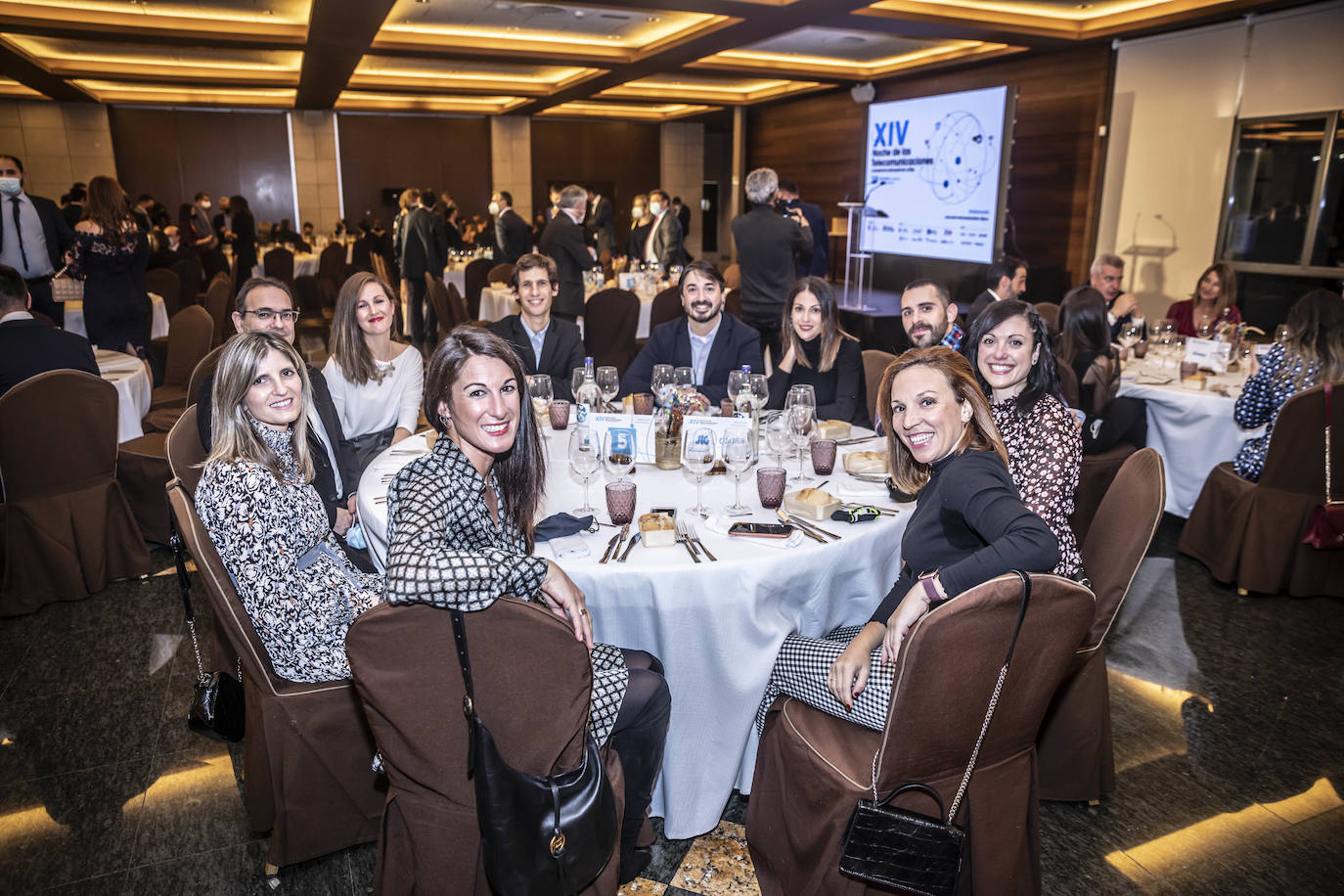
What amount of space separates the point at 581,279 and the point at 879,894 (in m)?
6.06

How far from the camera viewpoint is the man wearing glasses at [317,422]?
2.77 m

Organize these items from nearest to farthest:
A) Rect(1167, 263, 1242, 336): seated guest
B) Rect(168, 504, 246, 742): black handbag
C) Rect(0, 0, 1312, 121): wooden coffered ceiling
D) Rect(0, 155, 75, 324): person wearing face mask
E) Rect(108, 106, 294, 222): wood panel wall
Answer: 1. Rect(168, 504, 246, 742): black handbag
2. Rect(1167, 263, 1242, 336): seated guest
3. Rect(0, 155, 75, 324): person wearing face mask
4. Rect(0, 0, 1312, 121): wooden coffered ceiling
5. Rect(108, 106, 294, 222): wood panel wall

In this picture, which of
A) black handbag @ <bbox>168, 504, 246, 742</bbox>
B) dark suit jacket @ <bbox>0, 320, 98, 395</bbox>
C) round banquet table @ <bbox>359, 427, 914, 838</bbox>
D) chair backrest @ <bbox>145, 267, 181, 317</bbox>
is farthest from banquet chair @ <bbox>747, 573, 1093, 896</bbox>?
chair backrest @ <bbox>145, 267, 181, 317</bbox>

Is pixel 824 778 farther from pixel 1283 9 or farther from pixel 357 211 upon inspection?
pixel 357 211

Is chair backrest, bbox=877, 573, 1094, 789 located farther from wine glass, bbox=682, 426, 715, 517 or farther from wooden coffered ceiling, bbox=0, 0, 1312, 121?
wooden coffered ceiling, bbox=0, 0, 1312, 121

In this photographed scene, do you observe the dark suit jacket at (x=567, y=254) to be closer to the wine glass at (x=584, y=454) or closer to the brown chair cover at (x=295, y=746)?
the wine glass at (x=584, y=454)

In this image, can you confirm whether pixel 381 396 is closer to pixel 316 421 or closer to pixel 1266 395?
pixel 316 421

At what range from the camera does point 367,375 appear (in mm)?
3492

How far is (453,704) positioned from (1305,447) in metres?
3.65

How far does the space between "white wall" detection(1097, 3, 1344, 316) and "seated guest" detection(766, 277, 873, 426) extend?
18.1 feet

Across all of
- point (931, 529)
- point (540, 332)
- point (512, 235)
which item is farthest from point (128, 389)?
point (512, 235)

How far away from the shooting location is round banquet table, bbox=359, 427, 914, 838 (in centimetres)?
204

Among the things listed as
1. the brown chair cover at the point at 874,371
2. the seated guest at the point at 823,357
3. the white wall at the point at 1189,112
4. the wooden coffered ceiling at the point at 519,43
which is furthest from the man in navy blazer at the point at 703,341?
the white wall at the point at 1189,112

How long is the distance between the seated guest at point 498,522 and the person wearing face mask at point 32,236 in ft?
17.7
